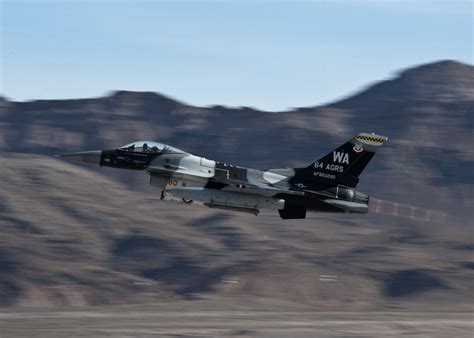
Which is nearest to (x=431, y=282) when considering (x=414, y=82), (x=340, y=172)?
(x=340, y=172)

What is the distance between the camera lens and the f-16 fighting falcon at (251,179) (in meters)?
41.4

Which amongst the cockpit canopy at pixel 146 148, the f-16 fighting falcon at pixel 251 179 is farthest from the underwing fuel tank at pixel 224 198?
the cockpit canopy at pixel 146 148

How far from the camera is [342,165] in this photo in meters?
42.1

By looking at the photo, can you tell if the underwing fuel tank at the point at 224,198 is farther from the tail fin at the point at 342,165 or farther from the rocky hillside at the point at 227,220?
the rocky hillside at the point at 227,220

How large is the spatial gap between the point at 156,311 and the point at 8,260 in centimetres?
2406

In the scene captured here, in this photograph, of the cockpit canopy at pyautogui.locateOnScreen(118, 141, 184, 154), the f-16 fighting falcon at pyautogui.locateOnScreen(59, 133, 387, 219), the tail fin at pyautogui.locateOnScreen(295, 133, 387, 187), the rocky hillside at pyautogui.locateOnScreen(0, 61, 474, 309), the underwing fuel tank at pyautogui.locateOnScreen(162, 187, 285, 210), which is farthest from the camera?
the rocky hillside at pyautogui.locateOnScreen(0, 61, 474, 309)

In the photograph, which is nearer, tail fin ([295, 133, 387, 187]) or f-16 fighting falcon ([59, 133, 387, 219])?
f-16 fighting falcon ([59, 133, 387, 219])

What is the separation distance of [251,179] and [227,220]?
69140 millimetres

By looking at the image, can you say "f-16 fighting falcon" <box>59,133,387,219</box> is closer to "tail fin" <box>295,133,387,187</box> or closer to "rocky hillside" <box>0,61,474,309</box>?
"tail fin" <box>295,133,387,187</box>

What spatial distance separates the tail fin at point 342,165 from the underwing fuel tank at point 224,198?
6.55 ft

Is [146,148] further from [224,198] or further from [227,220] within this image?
[227,220]

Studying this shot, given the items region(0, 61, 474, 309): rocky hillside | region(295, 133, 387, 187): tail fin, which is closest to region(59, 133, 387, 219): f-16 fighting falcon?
region(295, 133, 387, 187): tail fin

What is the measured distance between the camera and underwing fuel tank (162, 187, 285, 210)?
4041cm

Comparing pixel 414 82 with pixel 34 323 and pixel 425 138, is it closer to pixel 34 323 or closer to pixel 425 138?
pixel 425 138
